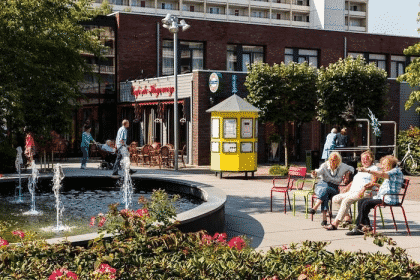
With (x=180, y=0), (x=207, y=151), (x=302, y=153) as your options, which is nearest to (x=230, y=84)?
(x=207, y=151)

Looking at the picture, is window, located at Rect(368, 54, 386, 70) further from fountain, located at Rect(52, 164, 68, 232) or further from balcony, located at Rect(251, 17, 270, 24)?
balcony, located at Rect(251, 17, 270, 24)

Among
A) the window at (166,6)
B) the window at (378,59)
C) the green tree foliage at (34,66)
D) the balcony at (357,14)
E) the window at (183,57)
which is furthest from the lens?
the balcony at (357,14)

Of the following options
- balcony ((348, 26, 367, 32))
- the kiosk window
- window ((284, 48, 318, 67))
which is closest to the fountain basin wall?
the kiosk window

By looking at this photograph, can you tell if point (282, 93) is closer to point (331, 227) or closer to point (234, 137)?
point (234, 137)

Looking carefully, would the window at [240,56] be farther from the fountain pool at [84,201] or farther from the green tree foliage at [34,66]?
the fountain pool at [84,201]

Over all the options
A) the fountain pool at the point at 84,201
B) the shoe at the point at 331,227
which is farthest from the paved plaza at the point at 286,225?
the fountain pool at the point at 84,201

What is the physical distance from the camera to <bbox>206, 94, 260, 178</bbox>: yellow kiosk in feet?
67.6

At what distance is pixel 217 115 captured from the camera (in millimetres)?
20844

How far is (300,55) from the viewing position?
37812 mm

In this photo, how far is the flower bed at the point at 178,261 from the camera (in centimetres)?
493

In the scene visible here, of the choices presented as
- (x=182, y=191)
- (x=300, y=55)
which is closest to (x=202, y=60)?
(x=300, y=55)

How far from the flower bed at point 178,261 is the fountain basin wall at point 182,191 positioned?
97 centimetres

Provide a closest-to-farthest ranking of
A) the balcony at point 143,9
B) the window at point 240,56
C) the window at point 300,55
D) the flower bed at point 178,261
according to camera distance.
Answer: the flower bed at point 178,261 → the window at point 240,56 → the window at point 300,55 → the balcony at point 143,9

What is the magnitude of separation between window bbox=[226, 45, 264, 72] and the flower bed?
98.9 feet
